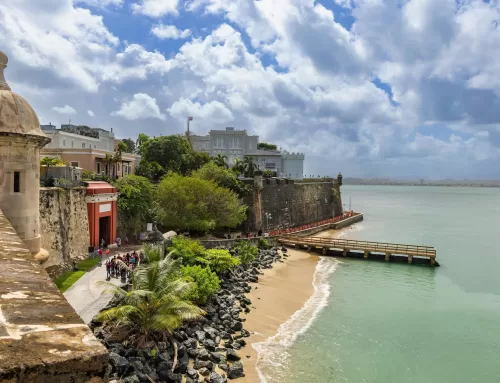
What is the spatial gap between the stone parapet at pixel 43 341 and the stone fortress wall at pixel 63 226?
1616 centimetres

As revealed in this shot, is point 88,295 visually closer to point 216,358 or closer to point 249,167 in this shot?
point 216,358

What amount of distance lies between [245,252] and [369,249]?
41.8ft

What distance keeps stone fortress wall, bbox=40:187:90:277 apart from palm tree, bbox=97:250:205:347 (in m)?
5.62

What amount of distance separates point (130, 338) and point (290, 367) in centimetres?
576

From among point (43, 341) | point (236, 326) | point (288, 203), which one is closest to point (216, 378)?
point (236, 326)

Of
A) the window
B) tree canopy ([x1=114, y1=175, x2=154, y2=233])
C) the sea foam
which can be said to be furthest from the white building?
the window

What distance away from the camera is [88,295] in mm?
16000

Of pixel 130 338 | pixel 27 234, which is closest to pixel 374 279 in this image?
pixel 130 338

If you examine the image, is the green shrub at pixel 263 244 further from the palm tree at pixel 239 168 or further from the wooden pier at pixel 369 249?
the palm tree at pixel 239 168

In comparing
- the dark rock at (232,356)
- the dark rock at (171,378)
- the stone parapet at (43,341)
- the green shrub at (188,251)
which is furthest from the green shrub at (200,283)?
the stone parapet at (43,341)

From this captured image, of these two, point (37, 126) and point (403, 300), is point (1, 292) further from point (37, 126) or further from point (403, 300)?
point (403, 300)

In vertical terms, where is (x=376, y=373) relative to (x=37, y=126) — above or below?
below

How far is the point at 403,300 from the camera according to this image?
78.3 feet

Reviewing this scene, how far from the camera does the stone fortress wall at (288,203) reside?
41.5m
